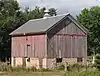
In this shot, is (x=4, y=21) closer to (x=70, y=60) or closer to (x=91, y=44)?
(x=70, y=60)

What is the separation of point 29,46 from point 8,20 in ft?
58.9

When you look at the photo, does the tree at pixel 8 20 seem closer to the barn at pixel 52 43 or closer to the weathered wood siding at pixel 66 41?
the barn at pixel 52 43

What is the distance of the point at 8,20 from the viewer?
71.6 metres

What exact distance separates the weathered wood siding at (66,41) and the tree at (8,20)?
20531mm

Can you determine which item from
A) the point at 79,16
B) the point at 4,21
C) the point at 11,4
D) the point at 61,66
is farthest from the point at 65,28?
the point at 79,16

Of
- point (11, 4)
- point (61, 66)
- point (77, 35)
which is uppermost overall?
point (11, 4)

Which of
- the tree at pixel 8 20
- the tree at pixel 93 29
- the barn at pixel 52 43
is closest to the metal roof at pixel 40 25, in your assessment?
the barn at pixel 52 43

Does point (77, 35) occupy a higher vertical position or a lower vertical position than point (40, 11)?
lower

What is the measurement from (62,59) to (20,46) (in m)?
8.53

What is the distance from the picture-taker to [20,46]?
57.6 meters

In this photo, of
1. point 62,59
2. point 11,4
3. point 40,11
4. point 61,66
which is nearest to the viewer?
point 61,66

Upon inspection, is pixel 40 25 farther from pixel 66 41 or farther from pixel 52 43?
pixel 66 41

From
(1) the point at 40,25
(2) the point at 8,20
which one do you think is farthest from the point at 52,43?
(2) the point at 8,20

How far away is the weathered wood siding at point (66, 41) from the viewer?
2041 inches
